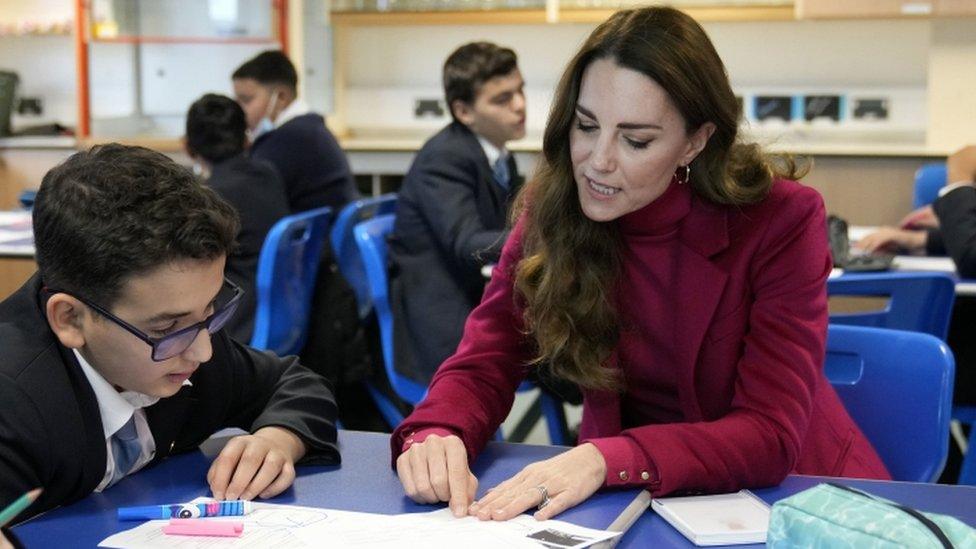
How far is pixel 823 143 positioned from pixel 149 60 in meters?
3.70

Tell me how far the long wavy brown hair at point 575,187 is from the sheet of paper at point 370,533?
43cm

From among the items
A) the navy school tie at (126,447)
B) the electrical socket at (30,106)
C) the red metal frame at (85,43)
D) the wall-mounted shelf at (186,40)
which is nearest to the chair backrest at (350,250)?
the navy school tie at (126,447)

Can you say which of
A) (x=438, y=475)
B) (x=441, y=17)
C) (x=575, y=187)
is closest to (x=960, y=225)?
(x=575, y=187)

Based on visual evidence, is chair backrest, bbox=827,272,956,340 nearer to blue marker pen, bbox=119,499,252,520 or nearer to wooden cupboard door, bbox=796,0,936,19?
blue marker pen, bbox=119,499,252,520

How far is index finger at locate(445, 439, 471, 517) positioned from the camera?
1304mm

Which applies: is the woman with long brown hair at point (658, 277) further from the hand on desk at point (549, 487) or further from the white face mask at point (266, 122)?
the white face mask at point (266, 122)

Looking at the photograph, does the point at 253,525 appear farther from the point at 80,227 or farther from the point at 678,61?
the point at 678,61

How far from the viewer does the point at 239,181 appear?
11.6ft

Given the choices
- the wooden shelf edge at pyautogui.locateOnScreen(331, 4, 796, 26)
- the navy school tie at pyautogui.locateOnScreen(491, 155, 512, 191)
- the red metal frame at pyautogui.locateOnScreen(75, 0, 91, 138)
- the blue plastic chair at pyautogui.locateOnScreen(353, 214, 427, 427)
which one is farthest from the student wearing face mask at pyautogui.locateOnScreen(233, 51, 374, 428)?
the red metal frame at pyautogui.locateOnScreen(75, 0, 91, 138)

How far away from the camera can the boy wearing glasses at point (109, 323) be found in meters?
1.27

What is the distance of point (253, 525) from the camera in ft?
4.08

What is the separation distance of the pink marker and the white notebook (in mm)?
458

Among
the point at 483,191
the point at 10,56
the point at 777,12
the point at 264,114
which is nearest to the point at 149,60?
the point at 10,56

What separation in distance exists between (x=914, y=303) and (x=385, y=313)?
1395mm
